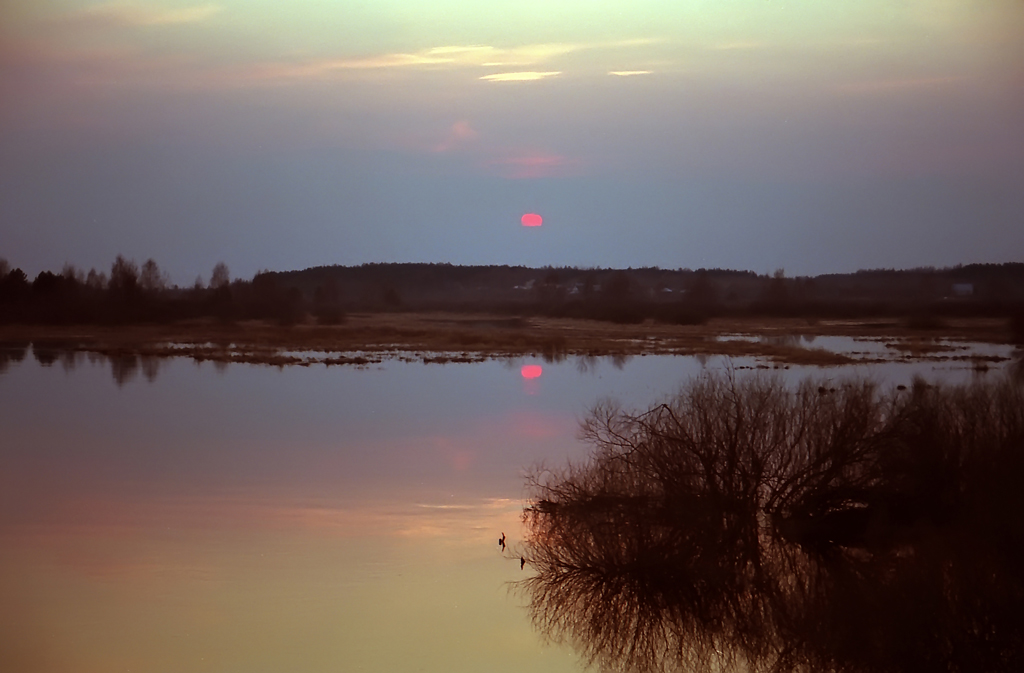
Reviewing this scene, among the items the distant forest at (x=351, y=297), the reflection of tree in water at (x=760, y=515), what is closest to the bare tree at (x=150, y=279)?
the distant forest at (x=351, y=297)

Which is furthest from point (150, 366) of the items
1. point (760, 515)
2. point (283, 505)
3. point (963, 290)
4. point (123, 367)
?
point (760, 515)

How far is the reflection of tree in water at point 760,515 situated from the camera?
1048 cm

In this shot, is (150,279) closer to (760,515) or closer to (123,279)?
(123,279)

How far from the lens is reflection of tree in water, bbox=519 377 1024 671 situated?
10484 millimetres

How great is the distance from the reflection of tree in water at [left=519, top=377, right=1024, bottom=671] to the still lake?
95 centimetres

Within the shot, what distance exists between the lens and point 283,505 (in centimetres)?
1739

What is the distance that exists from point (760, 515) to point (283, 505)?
8.26 metres

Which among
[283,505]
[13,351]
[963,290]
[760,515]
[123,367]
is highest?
[963,290]

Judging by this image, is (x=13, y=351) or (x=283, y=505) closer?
(x=283, y=505)

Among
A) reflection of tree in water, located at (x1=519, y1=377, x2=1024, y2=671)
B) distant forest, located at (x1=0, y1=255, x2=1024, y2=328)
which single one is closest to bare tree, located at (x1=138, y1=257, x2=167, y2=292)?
distant forest, located at (x1=0, y1=255, x2=1024, y2=328)

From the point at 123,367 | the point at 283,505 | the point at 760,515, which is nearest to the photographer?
the point at 760,515

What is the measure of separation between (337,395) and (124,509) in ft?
30.9

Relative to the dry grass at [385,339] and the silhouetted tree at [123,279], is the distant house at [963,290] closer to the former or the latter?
the dry grass at [385,339]

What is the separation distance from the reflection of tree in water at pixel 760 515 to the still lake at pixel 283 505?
0.95 meters
